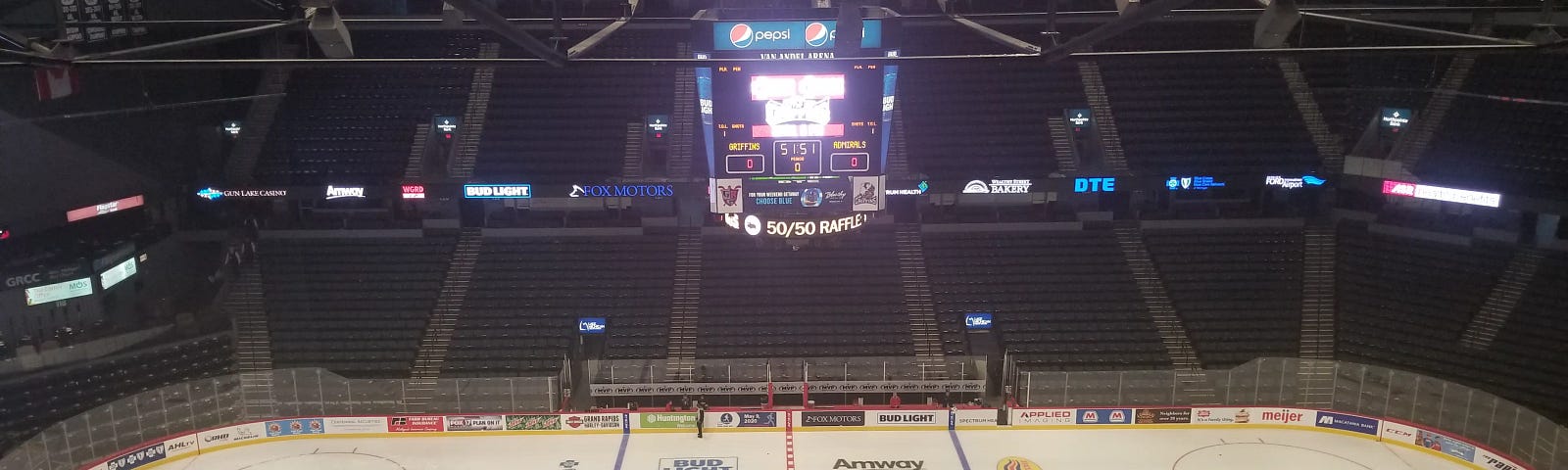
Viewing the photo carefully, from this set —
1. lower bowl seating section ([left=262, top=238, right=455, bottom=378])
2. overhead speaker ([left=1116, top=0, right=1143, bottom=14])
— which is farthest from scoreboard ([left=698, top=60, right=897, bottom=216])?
lower bowl seating section ([left=262, top=238, right=455, bottom=378])

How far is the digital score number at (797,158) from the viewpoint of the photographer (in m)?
13.1

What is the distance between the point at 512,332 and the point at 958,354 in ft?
33.3

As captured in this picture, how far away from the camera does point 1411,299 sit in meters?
22.8

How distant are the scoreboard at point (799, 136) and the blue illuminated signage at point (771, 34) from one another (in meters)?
0.34

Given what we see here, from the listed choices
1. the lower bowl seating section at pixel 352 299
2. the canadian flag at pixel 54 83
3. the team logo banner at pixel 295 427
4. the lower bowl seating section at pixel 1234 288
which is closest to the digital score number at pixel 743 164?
the team logo banner at pixel 295 427

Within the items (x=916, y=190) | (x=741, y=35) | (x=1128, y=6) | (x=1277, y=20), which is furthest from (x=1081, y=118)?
(x=1128, y=6)

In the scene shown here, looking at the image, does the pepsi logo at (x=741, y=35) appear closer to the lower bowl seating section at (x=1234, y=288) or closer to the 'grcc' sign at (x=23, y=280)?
the lower bowl seating section at (x=1234, y=288)

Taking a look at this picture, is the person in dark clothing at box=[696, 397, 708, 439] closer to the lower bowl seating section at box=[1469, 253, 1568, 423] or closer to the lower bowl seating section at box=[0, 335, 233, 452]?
the lower bowl seating section at box=[0, 335, 233, 452]

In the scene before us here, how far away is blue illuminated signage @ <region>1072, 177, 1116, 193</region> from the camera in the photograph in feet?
77.8

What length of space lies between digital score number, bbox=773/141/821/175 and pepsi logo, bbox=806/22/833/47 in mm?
1295

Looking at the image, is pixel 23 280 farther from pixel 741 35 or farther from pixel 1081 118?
pixel 1081 118

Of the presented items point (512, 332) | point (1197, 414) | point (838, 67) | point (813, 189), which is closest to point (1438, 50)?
point (838, 67)

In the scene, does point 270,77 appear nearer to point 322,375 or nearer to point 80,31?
point 80,31

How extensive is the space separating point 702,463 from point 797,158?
25.9ft
